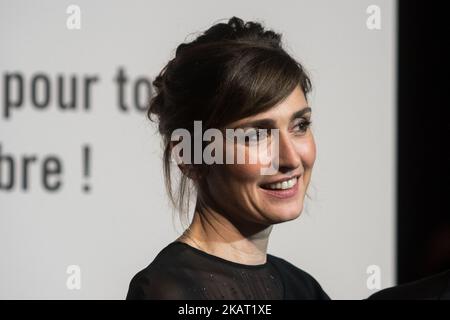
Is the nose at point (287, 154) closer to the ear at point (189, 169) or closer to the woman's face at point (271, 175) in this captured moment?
the woman's face at point (271, 175)

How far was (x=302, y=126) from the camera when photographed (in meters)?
1.58

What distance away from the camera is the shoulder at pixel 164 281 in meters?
1.49

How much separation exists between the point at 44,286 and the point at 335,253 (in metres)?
0.76

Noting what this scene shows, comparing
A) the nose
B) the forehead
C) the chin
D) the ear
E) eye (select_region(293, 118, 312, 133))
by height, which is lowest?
the chin

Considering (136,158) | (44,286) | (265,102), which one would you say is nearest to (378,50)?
(265,102)

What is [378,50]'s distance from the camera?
1.96 m
